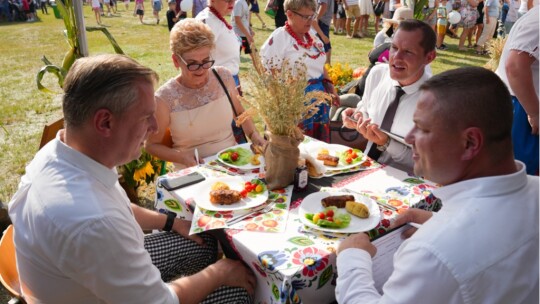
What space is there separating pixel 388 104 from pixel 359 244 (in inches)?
61.9

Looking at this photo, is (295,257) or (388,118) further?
(388,118)

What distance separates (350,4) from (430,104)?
11.9m

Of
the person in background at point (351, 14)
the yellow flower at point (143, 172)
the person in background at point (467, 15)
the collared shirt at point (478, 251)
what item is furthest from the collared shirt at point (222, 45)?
the person in background at point (351, 14)

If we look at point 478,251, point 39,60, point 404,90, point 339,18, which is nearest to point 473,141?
point 478,251

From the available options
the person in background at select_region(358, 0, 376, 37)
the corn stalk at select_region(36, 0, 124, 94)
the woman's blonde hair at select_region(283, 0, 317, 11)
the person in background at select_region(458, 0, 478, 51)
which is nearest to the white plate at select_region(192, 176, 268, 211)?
the corn stalk at select_region(36, 0, 124, 94)

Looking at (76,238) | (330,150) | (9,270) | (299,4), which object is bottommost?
(9,270)

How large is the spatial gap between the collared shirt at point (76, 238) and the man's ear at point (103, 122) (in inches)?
4.4

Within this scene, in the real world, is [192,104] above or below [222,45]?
below

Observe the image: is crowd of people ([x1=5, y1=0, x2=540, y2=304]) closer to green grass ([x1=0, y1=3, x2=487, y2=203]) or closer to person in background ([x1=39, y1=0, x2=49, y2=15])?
green grass ([x1=0, y1=3, x2=487, y2=203])

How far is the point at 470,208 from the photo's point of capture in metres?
1.20

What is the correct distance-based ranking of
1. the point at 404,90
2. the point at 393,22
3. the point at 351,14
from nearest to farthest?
1. the point at 404,90
2. the point at 393,22
3. the point at 351,14

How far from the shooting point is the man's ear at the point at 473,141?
4.01 ft

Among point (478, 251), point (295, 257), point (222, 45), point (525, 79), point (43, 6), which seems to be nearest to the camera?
point (478, 251)

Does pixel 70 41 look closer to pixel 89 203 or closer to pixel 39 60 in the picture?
pixel 89 203
